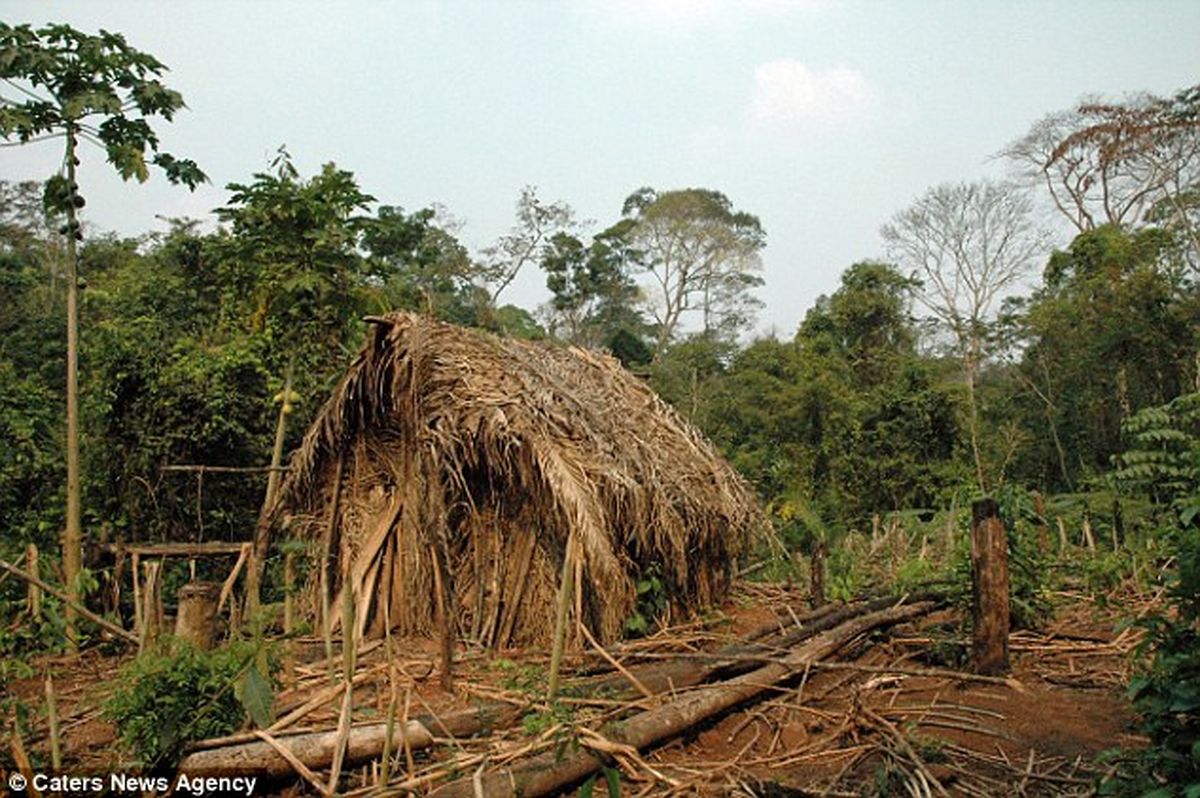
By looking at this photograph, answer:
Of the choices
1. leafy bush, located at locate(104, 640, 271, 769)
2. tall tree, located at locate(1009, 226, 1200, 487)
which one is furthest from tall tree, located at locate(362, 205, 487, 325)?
leafy bush, located at locate(104, 640, 271, 769)

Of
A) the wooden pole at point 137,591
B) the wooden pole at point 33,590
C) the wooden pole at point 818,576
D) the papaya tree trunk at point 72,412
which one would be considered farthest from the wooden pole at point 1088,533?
the wooden pole at point 33,590

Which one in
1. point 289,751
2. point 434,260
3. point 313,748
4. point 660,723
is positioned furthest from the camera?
point 434,260

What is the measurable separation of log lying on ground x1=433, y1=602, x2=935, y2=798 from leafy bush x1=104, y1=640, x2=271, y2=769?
4.15 ft

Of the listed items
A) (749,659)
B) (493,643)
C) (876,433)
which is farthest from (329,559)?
(876,433)

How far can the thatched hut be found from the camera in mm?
6934

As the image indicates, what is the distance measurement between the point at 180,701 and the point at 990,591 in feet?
17.6

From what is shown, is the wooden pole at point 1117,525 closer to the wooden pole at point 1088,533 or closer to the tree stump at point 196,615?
the wooden pole at point 1088,533

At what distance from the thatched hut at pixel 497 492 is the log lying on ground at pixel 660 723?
1.41 m

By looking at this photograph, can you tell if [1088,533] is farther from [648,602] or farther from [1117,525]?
[648,602]

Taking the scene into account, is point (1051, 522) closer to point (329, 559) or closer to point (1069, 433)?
point (1069, 433)

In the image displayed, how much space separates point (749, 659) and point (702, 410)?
47.3 ft

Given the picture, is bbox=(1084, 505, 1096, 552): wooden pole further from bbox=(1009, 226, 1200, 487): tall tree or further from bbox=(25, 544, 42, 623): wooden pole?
bbox=(25, 544, 42, 623): wooden pole

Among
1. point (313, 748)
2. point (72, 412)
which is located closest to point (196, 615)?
point (313, 748)

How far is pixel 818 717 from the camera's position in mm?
5559
